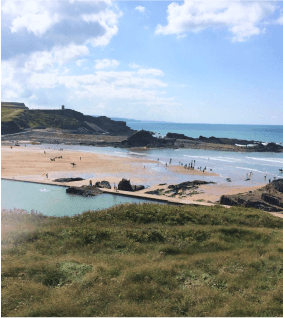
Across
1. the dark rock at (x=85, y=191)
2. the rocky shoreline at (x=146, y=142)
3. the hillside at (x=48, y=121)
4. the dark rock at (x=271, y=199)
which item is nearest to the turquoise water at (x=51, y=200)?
the dark rock at (x=85, y=191)

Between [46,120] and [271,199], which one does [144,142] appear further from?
[271,199]

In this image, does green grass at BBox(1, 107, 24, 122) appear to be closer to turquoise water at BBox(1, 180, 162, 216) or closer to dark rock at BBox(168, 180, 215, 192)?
turquoise water at BBox(1, 180, 162, 216)

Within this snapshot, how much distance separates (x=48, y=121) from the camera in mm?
171625

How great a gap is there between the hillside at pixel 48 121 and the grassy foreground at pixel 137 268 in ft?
439

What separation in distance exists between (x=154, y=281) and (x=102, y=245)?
4.40m

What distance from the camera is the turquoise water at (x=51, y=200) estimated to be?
26.3 meters

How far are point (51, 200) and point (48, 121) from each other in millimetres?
151651

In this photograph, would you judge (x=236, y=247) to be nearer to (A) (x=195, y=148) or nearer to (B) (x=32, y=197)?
(B) (x=32, y=197)

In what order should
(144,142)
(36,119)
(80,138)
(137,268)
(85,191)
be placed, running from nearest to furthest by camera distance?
(137,268) → (85,191) → (144,142) → (80,138) → (36,119)

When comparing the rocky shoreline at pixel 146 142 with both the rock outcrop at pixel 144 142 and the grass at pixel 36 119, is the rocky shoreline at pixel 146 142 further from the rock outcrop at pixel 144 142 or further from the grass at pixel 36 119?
the grass at pixel 36 119

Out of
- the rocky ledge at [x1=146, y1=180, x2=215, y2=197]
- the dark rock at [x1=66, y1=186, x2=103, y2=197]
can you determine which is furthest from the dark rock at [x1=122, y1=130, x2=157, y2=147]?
the dark rock at [x1=66, y1=186, x2=103, y2=197]

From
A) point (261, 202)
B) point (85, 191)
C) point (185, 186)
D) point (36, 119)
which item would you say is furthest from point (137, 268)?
point (36, 119)

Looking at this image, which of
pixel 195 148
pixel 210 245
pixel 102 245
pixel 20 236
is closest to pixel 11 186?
pixel 20 236

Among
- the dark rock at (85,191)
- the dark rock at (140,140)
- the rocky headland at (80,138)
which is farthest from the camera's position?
the dark rock at (140,140)
